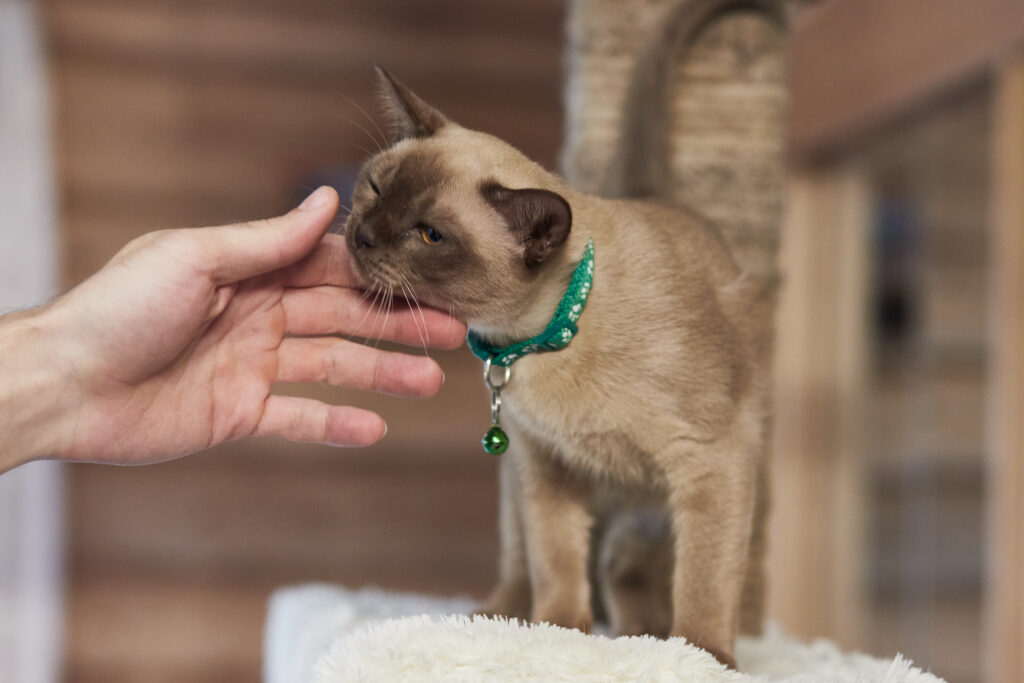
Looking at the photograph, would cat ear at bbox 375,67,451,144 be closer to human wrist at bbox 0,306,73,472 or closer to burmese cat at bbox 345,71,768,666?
Answer: burmese cat at bbox 345,71,768,666

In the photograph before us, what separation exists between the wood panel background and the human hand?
2037 millimetres

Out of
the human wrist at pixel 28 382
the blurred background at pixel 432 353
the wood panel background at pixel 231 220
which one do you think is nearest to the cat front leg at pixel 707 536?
the human wrist at pixel 28 382

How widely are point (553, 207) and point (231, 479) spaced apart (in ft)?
8.58

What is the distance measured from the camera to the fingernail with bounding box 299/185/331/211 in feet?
3.77

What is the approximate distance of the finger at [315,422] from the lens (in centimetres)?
125

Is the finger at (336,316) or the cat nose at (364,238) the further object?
the finger at (336,316)

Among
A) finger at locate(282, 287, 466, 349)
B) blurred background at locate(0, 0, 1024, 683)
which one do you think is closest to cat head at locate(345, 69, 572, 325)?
finger at locate(282, 287, 466, 349)

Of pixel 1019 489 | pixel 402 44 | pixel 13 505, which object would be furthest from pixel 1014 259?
pixel 13 505

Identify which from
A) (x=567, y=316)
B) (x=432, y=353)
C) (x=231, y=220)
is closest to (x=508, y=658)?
(x=567, y=316)

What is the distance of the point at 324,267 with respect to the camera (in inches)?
50.5

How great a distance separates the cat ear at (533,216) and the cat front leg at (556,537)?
0.95 feet

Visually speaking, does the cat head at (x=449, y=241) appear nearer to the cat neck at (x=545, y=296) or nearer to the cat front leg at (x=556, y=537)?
the cat neck at (x=545, y=296)

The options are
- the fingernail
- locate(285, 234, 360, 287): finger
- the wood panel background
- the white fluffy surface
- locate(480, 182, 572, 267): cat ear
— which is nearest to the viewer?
the white fluffy surface

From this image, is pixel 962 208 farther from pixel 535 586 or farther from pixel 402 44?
pixel 535 586
